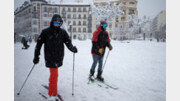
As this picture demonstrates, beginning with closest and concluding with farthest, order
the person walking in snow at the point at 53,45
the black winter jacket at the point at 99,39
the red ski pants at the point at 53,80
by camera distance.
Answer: the person walking in snow at the point at 53,45
the red ski pants at the point at 53,80
the black winter jacket at the point at 99,39

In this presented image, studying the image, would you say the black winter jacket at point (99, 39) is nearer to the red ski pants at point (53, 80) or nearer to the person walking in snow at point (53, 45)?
the person walking in snow at point (53, 45)

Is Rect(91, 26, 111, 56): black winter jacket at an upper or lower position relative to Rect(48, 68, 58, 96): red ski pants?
upper

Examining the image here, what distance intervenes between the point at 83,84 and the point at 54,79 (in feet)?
3.38

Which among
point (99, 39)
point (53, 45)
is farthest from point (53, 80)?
point (99, 39)

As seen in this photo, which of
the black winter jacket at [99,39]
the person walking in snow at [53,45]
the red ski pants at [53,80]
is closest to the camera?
the person walking in snow at [53,45]

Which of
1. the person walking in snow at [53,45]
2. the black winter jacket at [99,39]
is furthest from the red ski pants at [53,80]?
the black winter jacket at [99,39]

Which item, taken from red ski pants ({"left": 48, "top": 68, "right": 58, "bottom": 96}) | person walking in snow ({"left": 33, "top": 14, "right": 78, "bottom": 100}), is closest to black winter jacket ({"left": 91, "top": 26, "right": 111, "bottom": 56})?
person walking in snow ({"left": 33, "top": 14, "right": 78, "bottom": 100})

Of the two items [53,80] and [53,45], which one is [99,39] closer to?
[53,45]

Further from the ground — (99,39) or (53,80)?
(99,39)

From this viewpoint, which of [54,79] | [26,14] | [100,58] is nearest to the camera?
[54,79]

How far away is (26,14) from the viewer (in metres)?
3.29

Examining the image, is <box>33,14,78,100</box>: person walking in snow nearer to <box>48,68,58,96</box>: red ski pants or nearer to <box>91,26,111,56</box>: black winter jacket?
<box>48,68,58,96</box>: red ski pants
